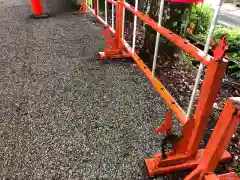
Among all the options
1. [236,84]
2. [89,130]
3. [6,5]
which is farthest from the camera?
[6,5]

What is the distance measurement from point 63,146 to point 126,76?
1394 millimetres

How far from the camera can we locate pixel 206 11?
727cm

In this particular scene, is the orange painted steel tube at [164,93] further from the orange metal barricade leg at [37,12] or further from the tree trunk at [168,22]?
the orange metal barricade leg at [37,12]

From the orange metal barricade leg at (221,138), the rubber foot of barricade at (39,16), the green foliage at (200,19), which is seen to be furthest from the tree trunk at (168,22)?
the green foliage at (200,19)

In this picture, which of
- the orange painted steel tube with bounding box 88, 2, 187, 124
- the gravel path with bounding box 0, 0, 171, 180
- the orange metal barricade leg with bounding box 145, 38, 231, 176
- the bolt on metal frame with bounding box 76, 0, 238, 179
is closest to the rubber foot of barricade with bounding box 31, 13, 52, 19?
the gravel path with bounding box 0, 0, 171, 180

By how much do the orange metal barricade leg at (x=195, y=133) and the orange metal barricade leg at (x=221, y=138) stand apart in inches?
8.8

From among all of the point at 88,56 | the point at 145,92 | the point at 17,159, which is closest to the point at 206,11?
the point at 88,56

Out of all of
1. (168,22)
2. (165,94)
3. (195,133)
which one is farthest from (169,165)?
(168,22)

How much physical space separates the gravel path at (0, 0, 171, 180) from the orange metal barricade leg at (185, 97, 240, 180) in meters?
0.49

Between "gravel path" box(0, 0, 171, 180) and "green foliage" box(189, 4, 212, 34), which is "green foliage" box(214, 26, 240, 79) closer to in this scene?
"green foliage" box(189, 4, 212, 34)

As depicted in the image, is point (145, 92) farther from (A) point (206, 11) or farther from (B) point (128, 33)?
(A) point (206, 11)

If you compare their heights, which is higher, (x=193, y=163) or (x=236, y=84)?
(x=193, y=163)

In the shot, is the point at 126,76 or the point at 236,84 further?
the point at 236,84

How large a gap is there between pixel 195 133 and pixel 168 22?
1.70 metres
